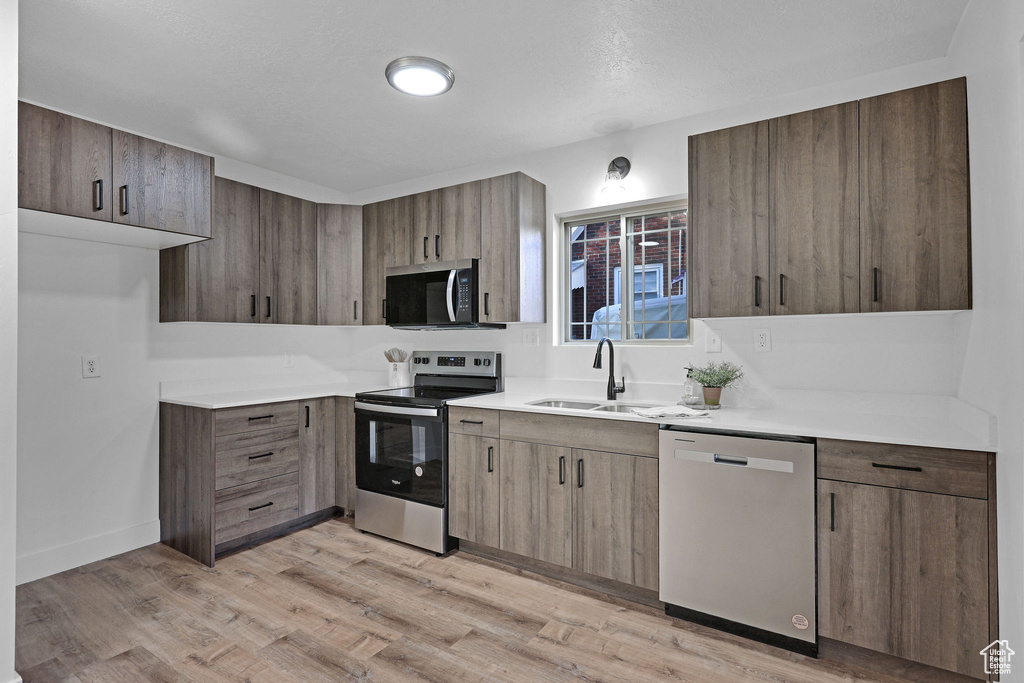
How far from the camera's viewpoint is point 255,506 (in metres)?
3.04

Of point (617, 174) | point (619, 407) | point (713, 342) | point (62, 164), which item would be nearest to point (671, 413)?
point (619, 407)

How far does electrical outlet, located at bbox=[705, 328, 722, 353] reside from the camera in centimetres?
274

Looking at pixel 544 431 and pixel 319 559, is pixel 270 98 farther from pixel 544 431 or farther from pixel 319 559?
pixel 319 559

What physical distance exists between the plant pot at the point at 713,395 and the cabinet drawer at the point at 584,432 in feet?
1.47

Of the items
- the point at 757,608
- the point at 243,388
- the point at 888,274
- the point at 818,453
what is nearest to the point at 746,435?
the point at 818,453

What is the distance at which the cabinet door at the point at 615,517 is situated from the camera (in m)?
2.32

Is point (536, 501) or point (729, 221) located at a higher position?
point (729, 221)

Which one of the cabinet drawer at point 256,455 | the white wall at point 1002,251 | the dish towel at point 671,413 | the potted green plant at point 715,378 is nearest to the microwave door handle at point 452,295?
the cabinet drawer at point 256,455

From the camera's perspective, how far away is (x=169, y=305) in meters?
3.12

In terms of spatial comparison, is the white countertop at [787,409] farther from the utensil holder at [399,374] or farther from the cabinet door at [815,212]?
the cabinet door at [815,212]

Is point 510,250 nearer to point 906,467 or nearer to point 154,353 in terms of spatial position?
point 906,467

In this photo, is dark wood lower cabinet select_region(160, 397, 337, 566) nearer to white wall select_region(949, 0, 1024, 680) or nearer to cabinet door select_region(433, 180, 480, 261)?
cabinet door select_region(433, 180, 480, 261)

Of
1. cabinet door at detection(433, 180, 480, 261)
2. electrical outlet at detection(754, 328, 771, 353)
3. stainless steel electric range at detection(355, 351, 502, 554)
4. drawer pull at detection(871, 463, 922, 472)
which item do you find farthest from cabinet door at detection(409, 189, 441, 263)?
drawer pull at detection(871, 463, 922, 472)

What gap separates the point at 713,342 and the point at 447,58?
6.33 feet
